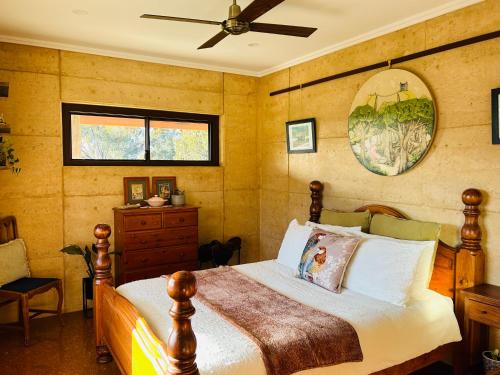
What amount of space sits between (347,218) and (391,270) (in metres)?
0.99

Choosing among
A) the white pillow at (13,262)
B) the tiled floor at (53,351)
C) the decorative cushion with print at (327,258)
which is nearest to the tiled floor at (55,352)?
the tiled floor at (53,351)

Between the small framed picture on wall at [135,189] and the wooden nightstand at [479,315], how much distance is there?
3302 mm

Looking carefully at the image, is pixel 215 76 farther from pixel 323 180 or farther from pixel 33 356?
pixel 33 356

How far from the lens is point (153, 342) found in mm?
1924

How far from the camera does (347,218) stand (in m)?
3.66

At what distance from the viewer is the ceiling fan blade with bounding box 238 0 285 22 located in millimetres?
2244

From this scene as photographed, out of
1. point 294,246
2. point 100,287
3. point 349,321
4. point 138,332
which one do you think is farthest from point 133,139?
point 349,321

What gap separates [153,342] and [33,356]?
189 centimetres

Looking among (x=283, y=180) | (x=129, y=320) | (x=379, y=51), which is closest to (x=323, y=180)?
(x=283, y=180)

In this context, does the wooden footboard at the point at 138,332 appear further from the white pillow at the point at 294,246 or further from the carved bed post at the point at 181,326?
the white pillow at the point at 294,246

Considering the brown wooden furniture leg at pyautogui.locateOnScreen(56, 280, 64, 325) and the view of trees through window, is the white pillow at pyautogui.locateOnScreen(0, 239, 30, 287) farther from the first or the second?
the view of trees through window

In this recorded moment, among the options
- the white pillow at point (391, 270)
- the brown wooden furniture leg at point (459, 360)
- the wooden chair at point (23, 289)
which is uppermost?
the white pillow at point (391, 270)

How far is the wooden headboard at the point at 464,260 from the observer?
9.05ft

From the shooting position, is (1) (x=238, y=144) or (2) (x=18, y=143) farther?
(1) (x=238, y=144)
